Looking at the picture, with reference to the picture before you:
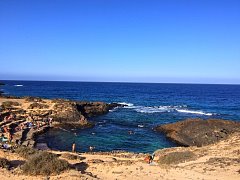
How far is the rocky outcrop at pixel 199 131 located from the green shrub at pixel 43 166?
79.4 feet

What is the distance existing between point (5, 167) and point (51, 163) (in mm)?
3212

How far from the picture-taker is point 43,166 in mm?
18328

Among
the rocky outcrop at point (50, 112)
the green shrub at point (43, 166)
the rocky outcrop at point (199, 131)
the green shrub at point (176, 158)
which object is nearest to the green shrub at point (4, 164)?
the green shrub at point (43, 166)

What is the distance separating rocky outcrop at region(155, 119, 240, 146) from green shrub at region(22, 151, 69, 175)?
79.4 ft

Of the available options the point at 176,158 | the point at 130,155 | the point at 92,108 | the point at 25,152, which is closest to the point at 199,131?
the point at 130,155

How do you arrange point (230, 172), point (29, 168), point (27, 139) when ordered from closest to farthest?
point (29, 168) → point (230, 172) → point (27, 139)

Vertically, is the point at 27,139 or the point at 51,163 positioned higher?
the point at 51,163

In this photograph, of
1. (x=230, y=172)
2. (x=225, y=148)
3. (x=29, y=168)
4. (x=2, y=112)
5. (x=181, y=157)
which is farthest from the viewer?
(x=2, y=112)

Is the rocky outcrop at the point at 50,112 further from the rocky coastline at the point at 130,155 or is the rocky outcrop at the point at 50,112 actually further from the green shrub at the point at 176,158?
the green shrub at the point at 176,158

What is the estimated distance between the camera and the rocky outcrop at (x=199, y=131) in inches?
1556

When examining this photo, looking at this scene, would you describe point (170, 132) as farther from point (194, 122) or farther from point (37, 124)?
point (37, 124)

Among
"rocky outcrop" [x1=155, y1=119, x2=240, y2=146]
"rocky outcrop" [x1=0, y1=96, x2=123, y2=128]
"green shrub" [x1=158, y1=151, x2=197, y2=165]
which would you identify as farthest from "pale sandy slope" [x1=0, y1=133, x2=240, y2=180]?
"rocky outcrop" [x1=0, y1=96, x2=123, y2=128]

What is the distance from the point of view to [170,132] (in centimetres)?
4481

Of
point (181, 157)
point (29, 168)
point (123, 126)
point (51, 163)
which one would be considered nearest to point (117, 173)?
point (51, 163)
